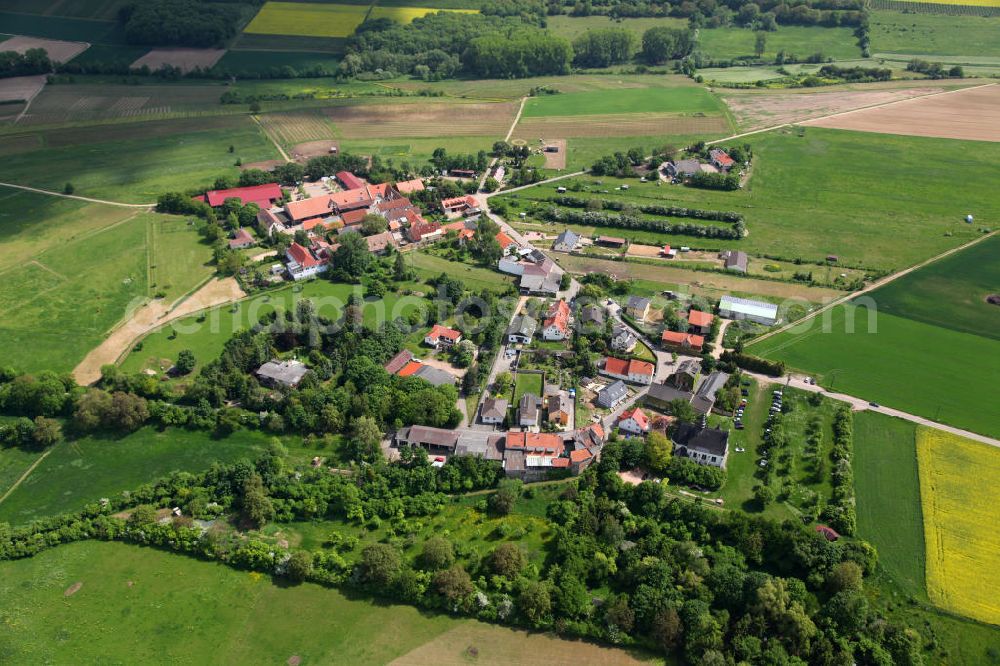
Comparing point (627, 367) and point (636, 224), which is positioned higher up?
point (636, 224)

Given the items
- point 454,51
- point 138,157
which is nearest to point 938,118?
point 454,51

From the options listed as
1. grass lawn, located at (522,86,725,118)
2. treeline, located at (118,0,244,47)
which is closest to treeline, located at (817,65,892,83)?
grass lawn, located at (522,86,725,118)

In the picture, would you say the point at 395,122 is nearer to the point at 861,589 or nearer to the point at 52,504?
the point at 52,504

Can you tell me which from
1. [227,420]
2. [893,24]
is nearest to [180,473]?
[227,420]

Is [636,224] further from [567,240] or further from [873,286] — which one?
[873,286]

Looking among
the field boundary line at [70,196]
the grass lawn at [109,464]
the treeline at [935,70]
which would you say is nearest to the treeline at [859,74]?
the treeline at [935,70]

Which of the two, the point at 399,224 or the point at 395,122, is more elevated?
the point at 395,122
